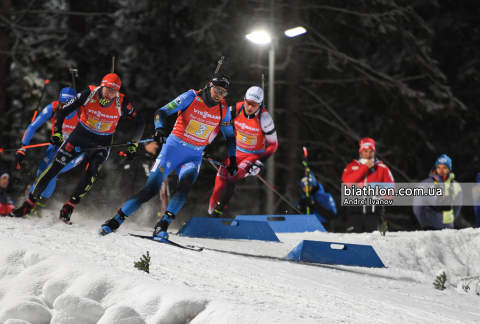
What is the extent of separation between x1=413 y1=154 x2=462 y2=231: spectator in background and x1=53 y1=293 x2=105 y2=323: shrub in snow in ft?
22.7

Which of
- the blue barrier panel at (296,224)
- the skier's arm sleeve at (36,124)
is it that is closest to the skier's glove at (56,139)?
the skier's arm sleeve at (36,124)

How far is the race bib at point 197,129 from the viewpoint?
704 centimetres

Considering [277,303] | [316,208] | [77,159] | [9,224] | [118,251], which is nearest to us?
[277,303]

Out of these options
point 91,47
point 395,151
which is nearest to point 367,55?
point 395,151

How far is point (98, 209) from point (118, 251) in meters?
4.97

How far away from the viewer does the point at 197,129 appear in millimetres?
7082

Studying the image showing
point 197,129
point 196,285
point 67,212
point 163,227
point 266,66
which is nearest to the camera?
point 196,285

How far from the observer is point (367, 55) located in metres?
20.3

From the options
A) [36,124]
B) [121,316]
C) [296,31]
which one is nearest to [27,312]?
[121,316]

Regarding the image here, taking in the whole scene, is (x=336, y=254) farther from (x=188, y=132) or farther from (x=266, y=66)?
(x=266, y=66)

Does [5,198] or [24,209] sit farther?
[5,198]

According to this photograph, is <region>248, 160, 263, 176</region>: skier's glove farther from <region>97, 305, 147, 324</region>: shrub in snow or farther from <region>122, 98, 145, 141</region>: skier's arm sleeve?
<region>97, 305, 147, 324</region>: shrub in snow

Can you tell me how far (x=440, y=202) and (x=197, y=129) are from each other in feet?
14.6

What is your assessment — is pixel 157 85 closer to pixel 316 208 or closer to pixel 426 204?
pixel 316 208
